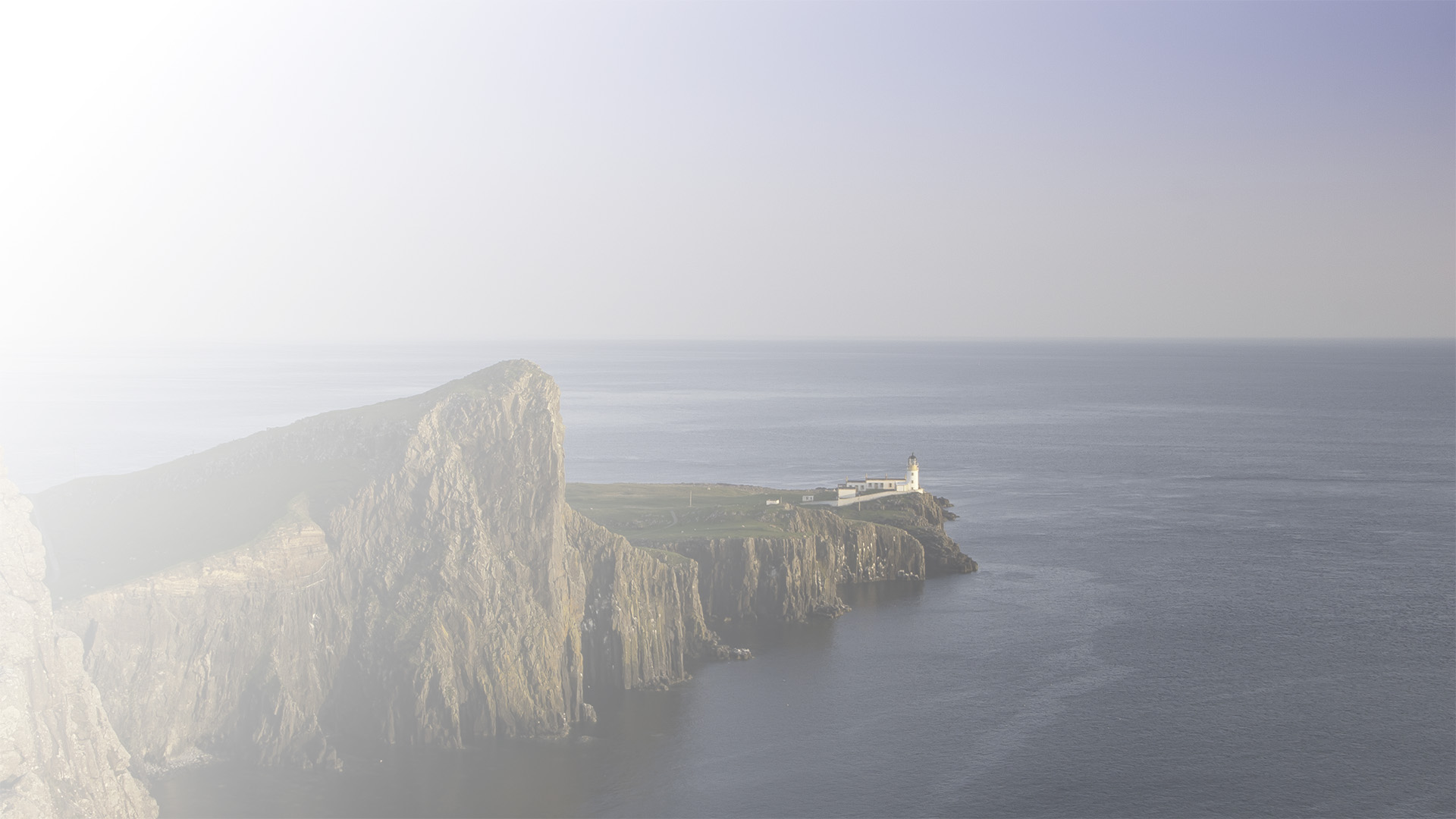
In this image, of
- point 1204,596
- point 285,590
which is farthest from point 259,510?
point 1204,596

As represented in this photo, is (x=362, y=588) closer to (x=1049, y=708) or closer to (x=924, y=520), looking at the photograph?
(x=1049, y=708)

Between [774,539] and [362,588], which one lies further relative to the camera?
[774,539]

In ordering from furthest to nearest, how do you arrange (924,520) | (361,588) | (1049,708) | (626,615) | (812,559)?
(924,520) → (812,559) → (626,615) → (1049,708) → (361,588)

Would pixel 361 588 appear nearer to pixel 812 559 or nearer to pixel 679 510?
pixel 812 559

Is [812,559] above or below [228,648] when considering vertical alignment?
below

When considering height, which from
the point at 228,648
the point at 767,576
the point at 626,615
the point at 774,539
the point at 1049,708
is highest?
the point at 774,539

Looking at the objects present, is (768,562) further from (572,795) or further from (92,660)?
(92,660)

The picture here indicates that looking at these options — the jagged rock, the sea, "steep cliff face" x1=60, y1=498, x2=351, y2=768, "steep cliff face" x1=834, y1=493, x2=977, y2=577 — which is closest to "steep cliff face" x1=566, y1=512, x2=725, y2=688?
the sea

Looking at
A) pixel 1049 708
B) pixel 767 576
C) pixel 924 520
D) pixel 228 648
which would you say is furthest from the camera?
pixel 924 520

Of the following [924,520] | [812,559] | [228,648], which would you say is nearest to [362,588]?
[228,648]

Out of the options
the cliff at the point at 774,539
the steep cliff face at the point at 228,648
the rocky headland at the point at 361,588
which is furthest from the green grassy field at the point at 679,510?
the steep cliff face at the point at 228,648
